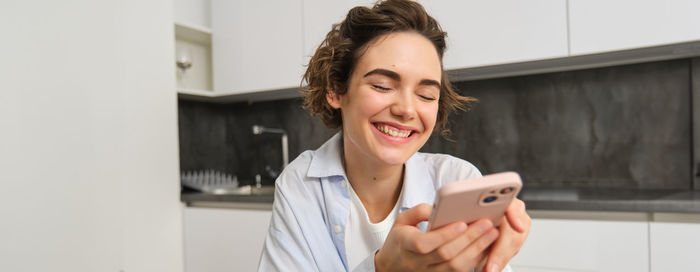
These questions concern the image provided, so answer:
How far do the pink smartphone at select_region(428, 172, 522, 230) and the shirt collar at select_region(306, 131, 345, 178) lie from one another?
46 centimetres

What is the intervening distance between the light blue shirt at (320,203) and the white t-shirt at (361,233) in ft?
0.07

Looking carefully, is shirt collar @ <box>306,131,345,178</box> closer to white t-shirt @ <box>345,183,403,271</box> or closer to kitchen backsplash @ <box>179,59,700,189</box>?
white t-shirt @ <box>345,183,403,271</box>

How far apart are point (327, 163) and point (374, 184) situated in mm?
120

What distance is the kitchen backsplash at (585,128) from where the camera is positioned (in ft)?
6.13

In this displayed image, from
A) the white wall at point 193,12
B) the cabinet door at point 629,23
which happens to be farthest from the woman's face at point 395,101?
the white wall at point 193,12

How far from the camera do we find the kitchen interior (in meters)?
1.58

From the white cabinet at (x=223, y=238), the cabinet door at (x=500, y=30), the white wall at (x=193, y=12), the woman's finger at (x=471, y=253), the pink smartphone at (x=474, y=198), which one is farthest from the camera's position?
the white wall at (x=193, y=12)

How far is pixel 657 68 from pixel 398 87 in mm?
1482

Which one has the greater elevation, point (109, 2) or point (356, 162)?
point (109, 2)

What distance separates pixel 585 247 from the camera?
1531mm

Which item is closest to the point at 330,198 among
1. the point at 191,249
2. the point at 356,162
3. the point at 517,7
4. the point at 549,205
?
the point at 356,162

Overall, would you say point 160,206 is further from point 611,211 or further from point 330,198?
point 611,211

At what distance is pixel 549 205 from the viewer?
158 centimetres

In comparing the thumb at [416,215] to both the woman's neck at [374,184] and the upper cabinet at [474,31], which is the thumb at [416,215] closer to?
the woman's neck at [374,184]
